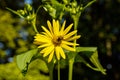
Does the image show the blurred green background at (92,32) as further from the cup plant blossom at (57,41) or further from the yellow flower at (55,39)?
the yellow flower at (55,39)

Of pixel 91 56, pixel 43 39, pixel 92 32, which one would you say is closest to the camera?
pixel 43 39

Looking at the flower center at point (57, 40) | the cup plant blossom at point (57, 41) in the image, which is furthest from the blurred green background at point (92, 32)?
the flower center at point (57, 40)

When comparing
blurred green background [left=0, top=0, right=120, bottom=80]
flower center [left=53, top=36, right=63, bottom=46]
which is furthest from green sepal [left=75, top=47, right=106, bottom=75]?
blurred green background [left=0, top=0, right=120, bottom=80]

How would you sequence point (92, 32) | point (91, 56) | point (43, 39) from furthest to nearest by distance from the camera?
point (92, 32) → point (91, 56) → point (43, 39)

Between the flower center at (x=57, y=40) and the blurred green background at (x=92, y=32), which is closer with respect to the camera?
the flower center at (x=57, y=40)

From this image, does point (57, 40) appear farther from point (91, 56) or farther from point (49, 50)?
point (91, 56)

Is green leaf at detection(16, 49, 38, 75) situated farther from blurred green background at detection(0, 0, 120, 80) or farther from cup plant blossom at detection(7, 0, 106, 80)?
blurred green background at detection(0, 0, 120, 80)

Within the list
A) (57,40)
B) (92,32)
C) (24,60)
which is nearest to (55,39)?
(57,40)

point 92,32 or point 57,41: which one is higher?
point 92,32
